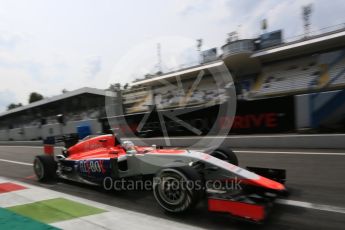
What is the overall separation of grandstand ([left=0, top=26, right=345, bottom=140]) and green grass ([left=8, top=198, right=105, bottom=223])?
8.22 meters

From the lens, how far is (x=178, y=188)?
3.98 metres

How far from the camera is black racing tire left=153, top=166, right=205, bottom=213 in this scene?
152 inches

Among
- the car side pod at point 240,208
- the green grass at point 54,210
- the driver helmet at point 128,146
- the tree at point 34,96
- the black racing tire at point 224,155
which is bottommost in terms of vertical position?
the green grass at point 54,210

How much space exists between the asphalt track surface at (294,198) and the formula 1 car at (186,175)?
0.68 feet

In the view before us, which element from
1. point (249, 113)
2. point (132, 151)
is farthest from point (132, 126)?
point (132, 151)

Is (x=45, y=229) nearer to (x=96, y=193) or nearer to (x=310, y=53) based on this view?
(x=96, y=193)

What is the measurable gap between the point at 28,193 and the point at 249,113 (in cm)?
839

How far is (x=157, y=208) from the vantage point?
443cm

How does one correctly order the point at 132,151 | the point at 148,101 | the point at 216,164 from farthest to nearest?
the point at 148,101 < the point at 132,151 < the point at 216,164

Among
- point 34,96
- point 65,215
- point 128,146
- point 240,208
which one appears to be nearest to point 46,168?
point 128,146

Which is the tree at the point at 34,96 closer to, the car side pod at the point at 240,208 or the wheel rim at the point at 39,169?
the wheel rim at the point at 39,169

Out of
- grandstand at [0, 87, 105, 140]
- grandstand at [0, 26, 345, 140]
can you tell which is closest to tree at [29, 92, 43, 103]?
grandstand at [0, 87, 105, 140]

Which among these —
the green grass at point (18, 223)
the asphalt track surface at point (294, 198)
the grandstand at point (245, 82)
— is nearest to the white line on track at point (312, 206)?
the asphalt track surface at point (294, 198)

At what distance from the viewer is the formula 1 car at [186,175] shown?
362 centimetres
